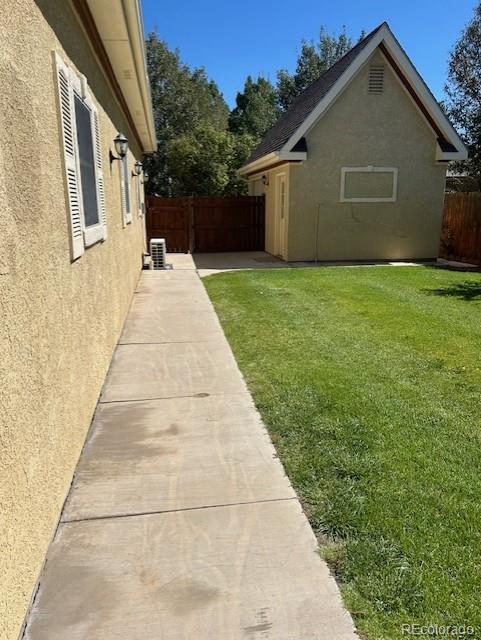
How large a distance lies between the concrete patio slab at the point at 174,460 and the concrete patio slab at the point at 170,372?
9.5 inches

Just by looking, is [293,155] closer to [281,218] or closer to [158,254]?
[281,218]

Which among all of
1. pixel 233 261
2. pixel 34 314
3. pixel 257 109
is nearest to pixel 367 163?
pixel 233 261

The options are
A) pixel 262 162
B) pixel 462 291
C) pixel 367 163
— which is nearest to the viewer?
pixel 462 291

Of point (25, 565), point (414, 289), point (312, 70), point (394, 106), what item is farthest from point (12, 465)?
point (312, 70)

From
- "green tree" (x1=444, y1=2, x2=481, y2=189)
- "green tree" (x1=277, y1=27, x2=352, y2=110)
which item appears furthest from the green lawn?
"green tree" (x1=277, y1=27, x2=352, y2=110)

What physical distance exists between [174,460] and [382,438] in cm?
156

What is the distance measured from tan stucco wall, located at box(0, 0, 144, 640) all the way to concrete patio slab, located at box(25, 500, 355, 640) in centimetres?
19

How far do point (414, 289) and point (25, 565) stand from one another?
9.26m

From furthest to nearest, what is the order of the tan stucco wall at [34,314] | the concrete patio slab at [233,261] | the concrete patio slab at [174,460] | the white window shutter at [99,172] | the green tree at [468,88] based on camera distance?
1. the green tree at [468,88]
2. the concrete patio slab at [233,261]
3. the white window shutter at [99,172]
4. the concrete patio slab at [174,460]
5. the tan stucco wall at [34,314]

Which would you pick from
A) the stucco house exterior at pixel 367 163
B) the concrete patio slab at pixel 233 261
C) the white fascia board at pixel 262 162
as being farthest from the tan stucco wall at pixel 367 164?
the concrete patio slab at pixel 233 261

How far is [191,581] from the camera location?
2236mm

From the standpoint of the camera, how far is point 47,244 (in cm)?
266

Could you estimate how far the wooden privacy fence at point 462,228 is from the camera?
1520 cm

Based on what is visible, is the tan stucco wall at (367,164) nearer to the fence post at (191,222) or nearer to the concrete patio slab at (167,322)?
the fence post at (191,222)
